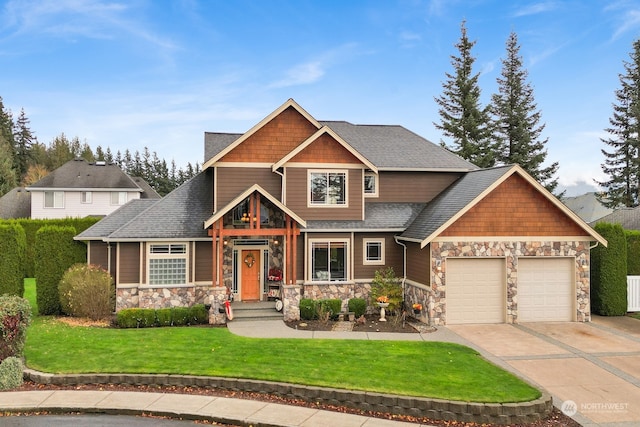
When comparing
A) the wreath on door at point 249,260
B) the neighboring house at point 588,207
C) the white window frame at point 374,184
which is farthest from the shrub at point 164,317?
the neighboring house at point 588,207

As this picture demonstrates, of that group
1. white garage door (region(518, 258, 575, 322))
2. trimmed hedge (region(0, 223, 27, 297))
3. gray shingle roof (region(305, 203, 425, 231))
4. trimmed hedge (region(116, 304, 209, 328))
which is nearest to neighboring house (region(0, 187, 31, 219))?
trimmed hedge (region(0, 223, 27, 297))

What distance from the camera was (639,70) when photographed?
36.3 meters

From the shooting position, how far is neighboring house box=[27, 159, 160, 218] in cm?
3872

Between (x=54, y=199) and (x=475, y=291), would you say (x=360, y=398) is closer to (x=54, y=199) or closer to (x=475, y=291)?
(x=475, y=291)

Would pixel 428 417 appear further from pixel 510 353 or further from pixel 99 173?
pixel 99 173

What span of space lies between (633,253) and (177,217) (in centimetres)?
1882

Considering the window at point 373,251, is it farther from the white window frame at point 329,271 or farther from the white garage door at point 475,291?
the white garage door at point 475,291

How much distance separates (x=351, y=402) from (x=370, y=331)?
627 cm

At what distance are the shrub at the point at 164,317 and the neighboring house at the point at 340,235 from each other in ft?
3.88

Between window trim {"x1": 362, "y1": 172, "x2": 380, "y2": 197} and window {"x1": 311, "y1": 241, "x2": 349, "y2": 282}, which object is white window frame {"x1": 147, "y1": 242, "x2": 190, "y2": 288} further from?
window trim {"x1": 362, "y1": 172, "x2": 380, "y2": 197}

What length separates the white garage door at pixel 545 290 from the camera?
1602cm

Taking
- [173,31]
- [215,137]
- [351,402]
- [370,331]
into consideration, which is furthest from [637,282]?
[173,31]

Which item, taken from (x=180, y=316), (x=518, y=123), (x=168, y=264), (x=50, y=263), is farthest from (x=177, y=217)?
(x=518, y=123)

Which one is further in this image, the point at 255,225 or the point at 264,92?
the point at 264,92
